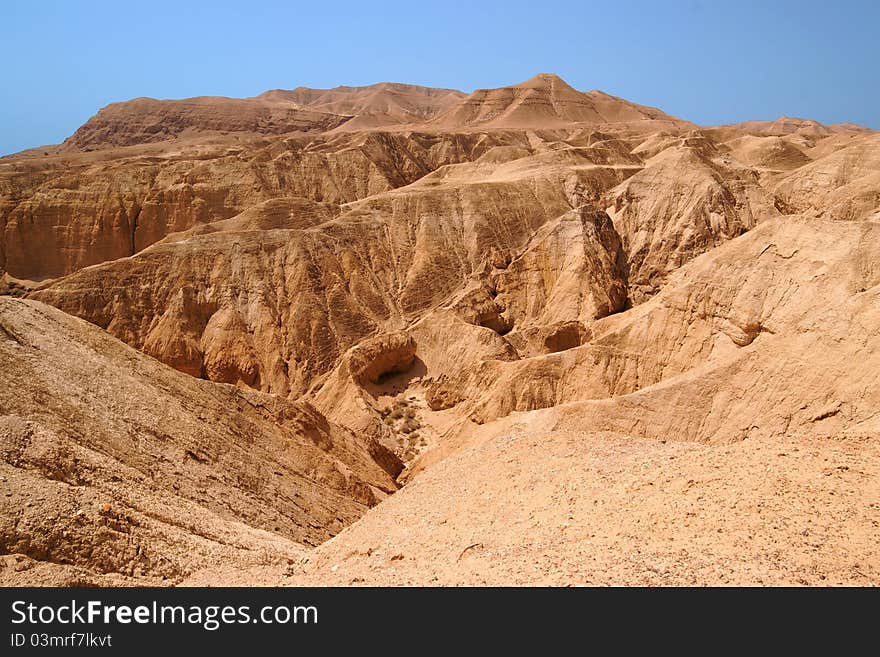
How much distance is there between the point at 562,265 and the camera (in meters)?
34.3

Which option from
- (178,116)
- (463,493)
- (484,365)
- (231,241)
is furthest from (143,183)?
(178,116)

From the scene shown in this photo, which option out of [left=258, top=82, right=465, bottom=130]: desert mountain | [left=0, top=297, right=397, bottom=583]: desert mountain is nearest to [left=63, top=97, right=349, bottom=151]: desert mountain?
[left=258, top=82, right=465, bottom=130]: desert mountain

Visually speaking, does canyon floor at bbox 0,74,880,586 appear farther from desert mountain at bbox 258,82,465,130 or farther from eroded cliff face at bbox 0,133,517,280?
desert mountain at bbox 258,82,465,130

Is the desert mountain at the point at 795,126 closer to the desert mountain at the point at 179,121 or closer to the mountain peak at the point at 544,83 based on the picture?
the mountain peak at the point at 544,83

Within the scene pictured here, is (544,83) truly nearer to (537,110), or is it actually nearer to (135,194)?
(537,110)

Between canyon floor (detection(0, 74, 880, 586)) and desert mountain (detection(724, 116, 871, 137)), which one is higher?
desert mountain (detection(724, 116, 871, 137))

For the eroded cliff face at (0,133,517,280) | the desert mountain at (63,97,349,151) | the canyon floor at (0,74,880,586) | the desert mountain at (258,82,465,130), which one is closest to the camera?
the canyon floor at (0,74,880,586)

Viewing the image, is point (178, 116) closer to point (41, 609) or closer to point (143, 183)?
point (143, 183)

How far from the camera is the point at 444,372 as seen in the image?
29.3 meters

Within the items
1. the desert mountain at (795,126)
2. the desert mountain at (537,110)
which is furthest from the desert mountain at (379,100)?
the desert mountain at (795,126)

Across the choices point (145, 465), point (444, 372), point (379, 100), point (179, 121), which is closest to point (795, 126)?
point (379, 100)

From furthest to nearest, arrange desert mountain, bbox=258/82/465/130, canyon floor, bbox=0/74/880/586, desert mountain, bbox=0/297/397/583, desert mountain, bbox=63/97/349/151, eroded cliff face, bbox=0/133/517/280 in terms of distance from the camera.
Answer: desert mountain, bbox=258/82/465/130, desert mountain, bbox=63/97/349/151, eroded cliff face, bbox=0/133/517/280, desert mountain, bbox=0/297/397/583, canyon floor, bbox=0/74/880/586

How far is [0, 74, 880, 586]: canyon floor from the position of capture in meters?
9.09

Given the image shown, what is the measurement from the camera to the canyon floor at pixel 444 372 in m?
9.09
